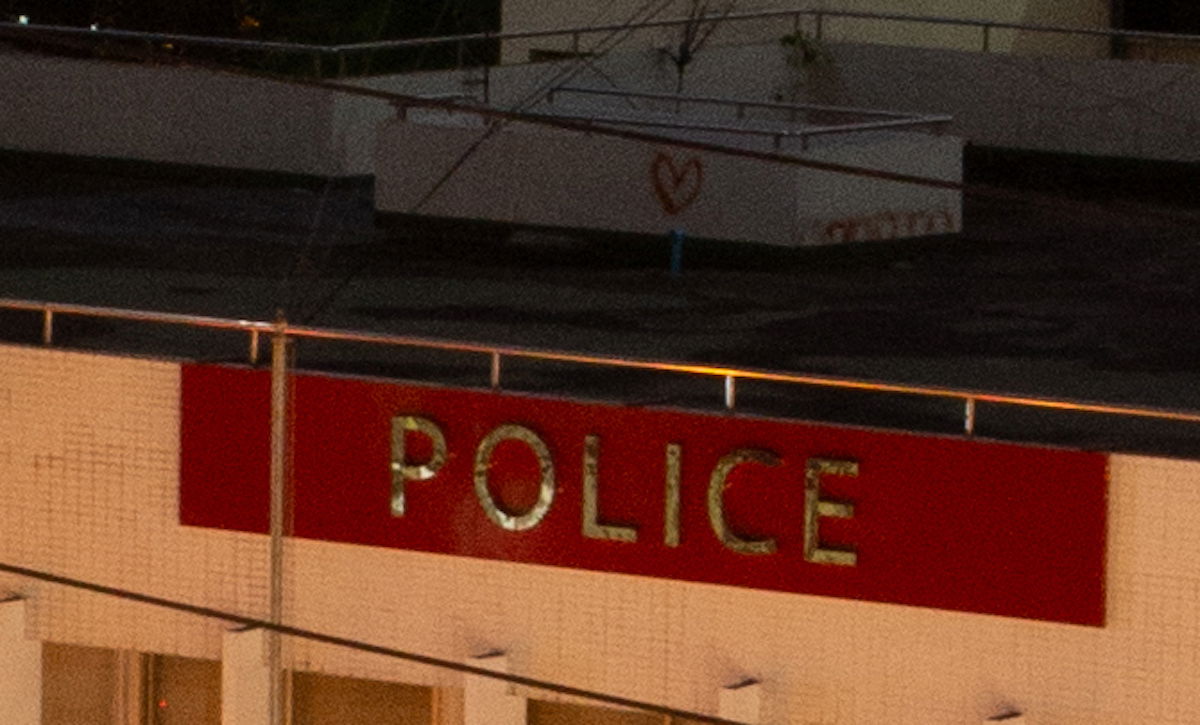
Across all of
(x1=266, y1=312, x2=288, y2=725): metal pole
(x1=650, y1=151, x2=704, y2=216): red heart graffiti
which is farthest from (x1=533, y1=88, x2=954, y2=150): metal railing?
(x1=266, y1=312, x2=288, y2=725): metal pole

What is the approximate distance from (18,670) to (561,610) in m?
3.22

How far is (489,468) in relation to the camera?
1310 centimetres

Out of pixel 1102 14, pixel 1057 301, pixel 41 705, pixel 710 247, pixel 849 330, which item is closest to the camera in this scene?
pixel 41 705

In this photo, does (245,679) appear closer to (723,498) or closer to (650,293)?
(723,498)

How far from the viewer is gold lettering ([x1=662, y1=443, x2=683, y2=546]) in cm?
1268

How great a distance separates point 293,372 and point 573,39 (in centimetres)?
1576

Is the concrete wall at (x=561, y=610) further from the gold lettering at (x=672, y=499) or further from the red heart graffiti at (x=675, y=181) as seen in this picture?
the red heart graffiti at (x=675, y=181)

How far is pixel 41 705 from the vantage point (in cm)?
1482

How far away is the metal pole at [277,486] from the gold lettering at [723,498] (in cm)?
223

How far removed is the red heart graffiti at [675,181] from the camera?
69.3ft

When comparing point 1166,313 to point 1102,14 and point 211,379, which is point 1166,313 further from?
point 1102,14

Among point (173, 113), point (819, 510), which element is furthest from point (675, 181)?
point (819, 510)

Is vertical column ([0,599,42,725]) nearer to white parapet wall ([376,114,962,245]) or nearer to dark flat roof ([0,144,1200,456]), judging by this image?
dark flat roof ([0,144,1200,456])

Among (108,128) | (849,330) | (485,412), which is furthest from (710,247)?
(485,412)
